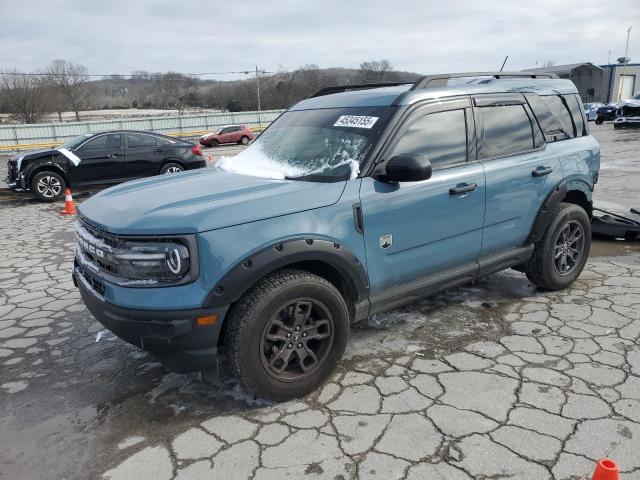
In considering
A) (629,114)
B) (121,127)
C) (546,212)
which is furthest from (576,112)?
(121,127)

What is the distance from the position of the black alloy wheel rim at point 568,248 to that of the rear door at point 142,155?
9271mm

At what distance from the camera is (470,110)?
378cm

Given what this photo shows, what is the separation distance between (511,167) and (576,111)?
1320mm

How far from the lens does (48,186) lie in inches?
417

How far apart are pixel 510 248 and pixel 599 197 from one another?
578cm

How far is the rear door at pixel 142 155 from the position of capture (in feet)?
37.1

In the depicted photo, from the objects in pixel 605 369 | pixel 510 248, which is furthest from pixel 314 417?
pixel 510 248

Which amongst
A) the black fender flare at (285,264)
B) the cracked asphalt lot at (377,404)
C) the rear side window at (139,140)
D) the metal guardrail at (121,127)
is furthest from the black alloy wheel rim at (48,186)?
the metal guardrail at (121,127)

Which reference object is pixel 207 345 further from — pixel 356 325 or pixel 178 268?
pixel 356 325

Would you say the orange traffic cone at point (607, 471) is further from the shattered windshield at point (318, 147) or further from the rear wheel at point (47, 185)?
the rear wheel at point (47, 185)

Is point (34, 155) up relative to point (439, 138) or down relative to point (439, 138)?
down

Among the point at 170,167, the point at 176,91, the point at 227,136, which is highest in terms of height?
the point at 176,91

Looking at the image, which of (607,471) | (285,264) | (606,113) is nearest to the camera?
(607,471)

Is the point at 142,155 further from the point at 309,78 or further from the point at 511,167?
the point at 309,78
